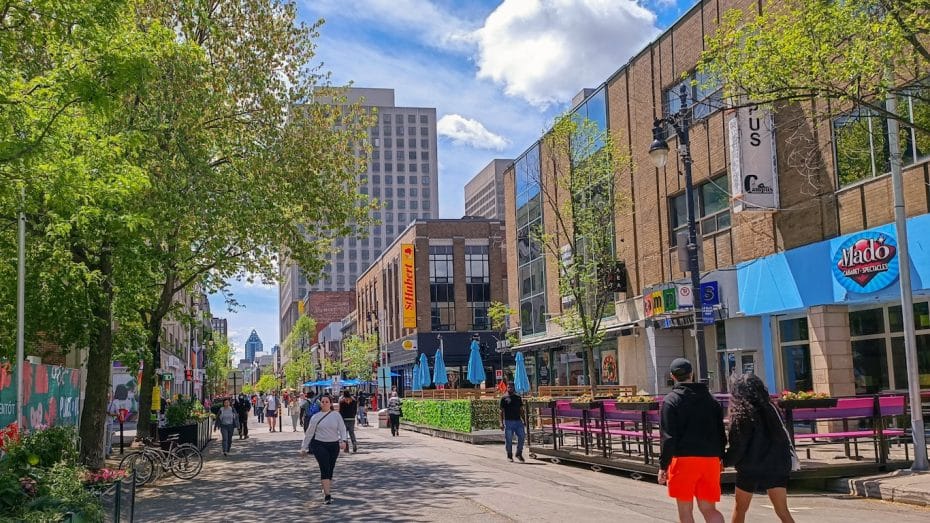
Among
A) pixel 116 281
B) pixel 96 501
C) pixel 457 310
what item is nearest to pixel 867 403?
pixel 96 501

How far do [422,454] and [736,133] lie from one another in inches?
491

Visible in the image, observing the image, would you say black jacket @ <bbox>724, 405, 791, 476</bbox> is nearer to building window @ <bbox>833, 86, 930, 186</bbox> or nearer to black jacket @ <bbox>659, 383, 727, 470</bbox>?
black jacket @ <bbox>659, 383, 727, 470</bbox>

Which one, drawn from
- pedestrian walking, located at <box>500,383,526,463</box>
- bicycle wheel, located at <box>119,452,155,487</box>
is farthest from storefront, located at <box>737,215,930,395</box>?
bicycle wheel, located at <box>119,452,155,487</box>

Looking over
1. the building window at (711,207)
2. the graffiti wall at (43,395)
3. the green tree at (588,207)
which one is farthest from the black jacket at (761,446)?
the green tree at (588,207)

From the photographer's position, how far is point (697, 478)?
7664mm

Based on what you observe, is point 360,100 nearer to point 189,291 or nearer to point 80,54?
point 189,291

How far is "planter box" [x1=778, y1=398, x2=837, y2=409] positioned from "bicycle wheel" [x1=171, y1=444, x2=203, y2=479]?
1292cm

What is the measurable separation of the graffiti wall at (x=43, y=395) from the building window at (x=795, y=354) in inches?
737

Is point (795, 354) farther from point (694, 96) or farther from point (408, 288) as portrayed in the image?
point (408, 288)

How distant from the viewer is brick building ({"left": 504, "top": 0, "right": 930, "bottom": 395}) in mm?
19797

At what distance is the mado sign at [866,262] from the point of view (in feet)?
61.7

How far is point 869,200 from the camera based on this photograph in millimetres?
20156

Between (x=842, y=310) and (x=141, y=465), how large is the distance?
17.0 meters

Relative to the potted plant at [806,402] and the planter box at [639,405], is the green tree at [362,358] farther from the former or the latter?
the potted plant at [806,402]
